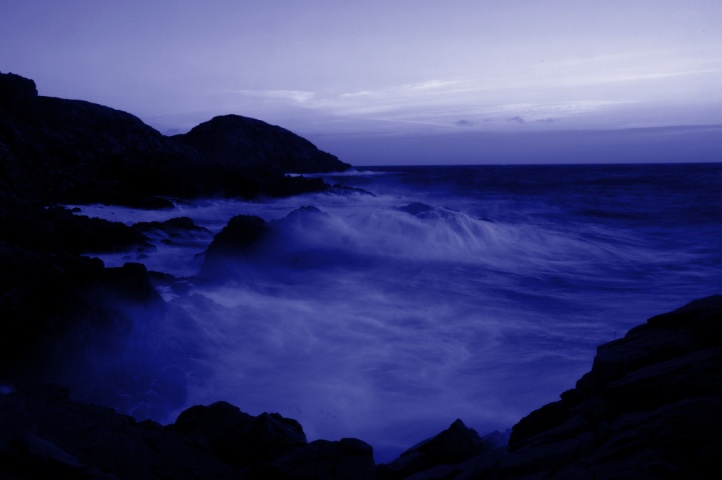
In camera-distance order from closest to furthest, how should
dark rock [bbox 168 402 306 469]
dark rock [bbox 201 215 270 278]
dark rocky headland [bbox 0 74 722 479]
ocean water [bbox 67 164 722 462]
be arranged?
dark rocky headland [bbox 0 74 722 479]
dark rock [bbox 168 402 306 469]
ocean water [bbox 67 164 722 462]
dark rock [bbox 201 215 270 278]

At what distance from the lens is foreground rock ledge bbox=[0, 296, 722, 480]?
2896 mm

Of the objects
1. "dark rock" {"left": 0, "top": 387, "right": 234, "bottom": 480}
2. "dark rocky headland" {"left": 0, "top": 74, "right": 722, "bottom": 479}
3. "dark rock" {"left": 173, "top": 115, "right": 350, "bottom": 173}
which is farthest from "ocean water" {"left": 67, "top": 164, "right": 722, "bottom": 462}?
"dark rock" {"left": 173, "top": 115, "right": 350, "bottom": 173}

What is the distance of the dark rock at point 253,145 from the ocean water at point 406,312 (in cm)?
3955

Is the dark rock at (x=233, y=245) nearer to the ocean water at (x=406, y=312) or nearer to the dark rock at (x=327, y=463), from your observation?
the ocean water at (x=406, y=312)

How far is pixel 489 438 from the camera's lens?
488cm

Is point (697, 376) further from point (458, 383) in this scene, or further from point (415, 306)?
point (415, 306)

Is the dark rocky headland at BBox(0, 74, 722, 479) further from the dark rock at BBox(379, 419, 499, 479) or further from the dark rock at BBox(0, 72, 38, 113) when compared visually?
the dark rock at BBox(0, 72, 38, 113)

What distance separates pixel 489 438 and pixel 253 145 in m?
60.4

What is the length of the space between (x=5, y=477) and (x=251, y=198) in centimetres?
2654

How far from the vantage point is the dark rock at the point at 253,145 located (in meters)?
59.9

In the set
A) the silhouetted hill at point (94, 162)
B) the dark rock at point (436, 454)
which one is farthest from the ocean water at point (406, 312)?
the silhouetted hill at point (94, 162)

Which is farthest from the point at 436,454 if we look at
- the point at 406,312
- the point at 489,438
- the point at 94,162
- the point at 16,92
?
the point at 94,162

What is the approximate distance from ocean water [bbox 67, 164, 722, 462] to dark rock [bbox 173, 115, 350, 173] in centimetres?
3955

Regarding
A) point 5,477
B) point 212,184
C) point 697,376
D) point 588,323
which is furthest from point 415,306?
point 212,184
